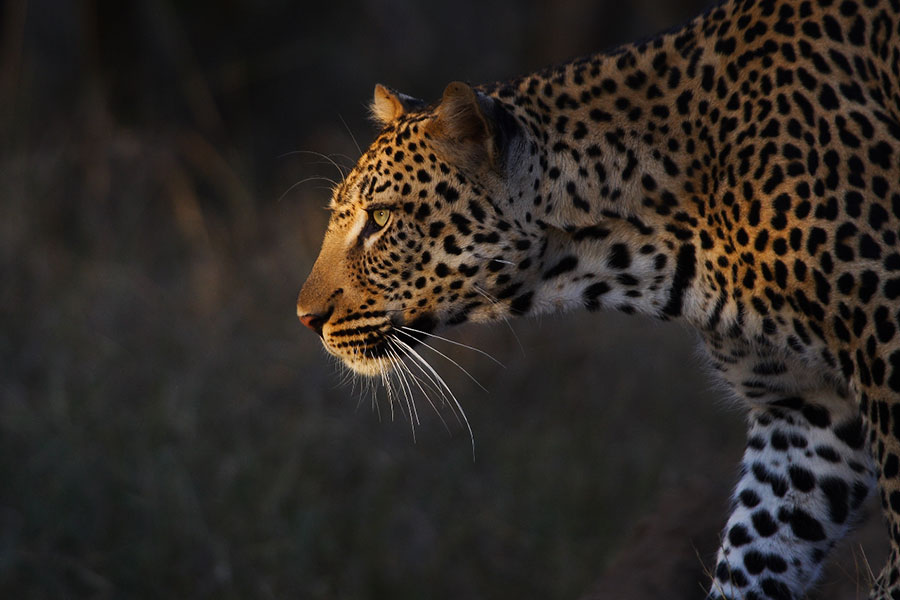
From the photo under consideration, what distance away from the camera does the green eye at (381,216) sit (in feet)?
14.0

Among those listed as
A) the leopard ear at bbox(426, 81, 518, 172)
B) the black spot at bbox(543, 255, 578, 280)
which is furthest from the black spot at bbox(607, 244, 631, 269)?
the leopard ear at bbox(426, 81, 518, 172)

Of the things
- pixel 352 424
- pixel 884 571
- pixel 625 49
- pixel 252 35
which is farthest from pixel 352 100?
pixel 884 571

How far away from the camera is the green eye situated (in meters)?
4.26

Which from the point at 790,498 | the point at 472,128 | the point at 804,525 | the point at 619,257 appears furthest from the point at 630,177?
the point at 804,525

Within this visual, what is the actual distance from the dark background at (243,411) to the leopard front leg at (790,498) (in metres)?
0.43

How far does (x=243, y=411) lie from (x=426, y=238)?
3013mm

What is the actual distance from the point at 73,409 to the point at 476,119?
3379mm

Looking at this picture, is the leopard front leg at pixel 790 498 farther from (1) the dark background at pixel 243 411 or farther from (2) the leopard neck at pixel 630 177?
(2) the leopard neck at pixel 630 177

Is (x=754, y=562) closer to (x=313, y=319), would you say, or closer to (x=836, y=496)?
(x=836, y=496)

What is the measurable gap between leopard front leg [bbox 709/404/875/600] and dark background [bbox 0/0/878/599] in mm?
428

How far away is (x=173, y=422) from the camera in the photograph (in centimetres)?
645

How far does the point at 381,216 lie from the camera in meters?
4.27

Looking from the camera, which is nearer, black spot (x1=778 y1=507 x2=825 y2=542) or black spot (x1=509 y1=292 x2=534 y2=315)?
black spot (x1=509 y1=292 x2=534 y2=315)

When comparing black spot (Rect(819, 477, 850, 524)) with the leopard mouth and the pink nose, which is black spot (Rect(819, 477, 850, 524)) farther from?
the pink nose
